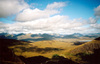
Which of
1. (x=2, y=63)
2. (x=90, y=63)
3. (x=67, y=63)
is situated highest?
(x=2, y=63)

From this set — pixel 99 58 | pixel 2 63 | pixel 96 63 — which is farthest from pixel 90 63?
pixel 2 63

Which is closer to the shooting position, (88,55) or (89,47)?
(88,55)

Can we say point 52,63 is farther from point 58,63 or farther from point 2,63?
point 2,63

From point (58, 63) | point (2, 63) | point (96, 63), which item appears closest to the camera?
point (2, 63)

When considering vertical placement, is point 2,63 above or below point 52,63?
above

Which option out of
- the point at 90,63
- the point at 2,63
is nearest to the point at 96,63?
the point at 90,63

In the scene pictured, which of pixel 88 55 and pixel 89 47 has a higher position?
pixel 89 47

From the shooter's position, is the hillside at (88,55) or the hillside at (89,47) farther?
the hillside at (89,47)

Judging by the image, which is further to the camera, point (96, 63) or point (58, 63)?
point (96, 63)

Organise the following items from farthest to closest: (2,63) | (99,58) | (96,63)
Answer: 1. (99,58)
2. (96,63)
3. (2,63)

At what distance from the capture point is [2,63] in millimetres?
15867

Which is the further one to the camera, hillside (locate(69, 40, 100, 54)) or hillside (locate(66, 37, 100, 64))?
hillside (locate(69, 40, 100, 54))

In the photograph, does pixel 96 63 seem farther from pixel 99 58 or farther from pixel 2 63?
pixel 2 63

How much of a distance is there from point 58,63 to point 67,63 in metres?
3.56
